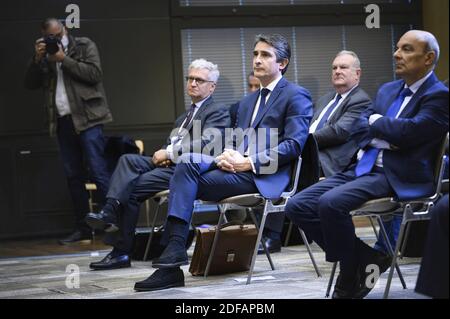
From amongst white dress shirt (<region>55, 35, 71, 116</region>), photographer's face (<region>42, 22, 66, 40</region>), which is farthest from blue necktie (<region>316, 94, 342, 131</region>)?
photographer's face (<region>42, 22, 66, 40</region>)

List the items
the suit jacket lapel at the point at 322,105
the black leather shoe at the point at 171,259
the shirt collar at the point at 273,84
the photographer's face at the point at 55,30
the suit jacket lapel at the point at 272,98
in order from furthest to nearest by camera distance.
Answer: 1. the photographer's face at the point at 55,30
2. the suit jacket lapel at the point at 322,105
3. the shirt collar at the point at 273,84
4. the suit jacket lapel at the point at 272,98
5. the black leather shoe at the point at 171,259

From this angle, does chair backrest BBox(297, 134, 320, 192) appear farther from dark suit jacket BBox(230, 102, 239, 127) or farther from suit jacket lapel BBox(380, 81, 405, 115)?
suit jacket lapel BBox(380, 81, 405, 115)

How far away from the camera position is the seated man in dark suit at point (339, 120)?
5.91 meters

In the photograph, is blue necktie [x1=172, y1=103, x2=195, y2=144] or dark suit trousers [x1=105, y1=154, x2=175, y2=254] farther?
blue necktie [x1=172, y1=103, x2=195, y2=144]

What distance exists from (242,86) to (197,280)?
3797 mm

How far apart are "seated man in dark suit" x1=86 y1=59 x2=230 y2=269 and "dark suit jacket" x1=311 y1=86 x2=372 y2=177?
29.7 inches

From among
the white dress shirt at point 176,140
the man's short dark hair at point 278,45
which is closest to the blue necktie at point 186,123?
the white dress shirt at point 176,140

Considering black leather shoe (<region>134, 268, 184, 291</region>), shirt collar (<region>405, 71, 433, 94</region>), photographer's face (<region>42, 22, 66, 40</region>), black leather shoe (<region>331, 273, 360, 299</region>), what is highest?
photographer's face (<region>42, 22, 66, 40</region>)

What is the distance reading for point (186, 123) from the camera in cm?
593

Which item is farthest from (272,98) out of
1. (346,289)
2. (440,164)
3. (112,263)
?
(112,263)

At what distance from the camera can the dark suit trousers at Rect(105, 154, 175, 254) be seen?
18.8 feet

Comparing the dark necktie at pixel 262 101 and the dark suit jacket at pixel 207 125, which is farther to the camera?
the dark suit jacket at pixel 207 125

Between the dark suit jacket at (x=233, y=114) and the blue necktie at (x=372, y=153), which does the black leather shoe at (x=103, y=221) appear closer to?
the dark suit jacket at (x=233, y=114)
